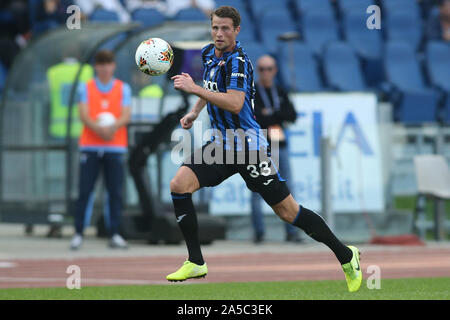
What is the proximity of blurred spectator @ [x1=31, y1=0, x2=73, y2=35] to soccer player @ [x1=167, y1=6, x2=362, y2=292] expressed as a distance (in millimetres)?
14923

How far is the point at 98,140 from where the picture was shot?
14070 mm

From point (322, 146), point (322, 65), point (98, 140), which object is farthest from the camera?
point (322, 65)

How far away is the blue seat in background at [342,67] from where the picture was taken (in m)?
22.1

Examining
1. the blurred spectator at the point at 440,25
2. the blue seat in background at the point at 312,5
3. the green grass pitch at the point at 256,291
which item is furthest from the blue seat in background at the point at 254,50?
the green grass pitch at the point at 256,291

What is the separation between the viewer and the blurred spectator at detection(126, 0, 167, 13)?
2369cm

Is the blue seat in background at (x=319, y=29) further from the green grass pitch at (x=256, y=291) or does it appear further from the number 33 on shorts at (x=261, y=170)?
the number 33 on shorts at (x=261, y=170)

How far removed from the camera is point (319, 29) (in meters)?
23.3

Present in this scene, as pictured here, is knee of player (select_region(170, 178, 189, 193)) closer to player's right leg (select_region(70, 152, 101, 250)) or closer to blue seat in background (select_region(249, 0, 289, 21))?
player's right leg (select_region(70, 152, 101, 250))

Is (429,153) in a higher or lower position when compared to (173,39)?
lower

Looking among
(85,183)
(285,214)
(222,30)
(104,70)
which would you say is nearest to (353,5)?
(104,70)

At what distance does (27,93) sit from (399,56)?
8.92 meters

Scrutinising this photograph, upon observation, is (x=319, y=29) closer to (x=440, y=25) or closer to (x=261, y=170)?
(x=440, y=25)
